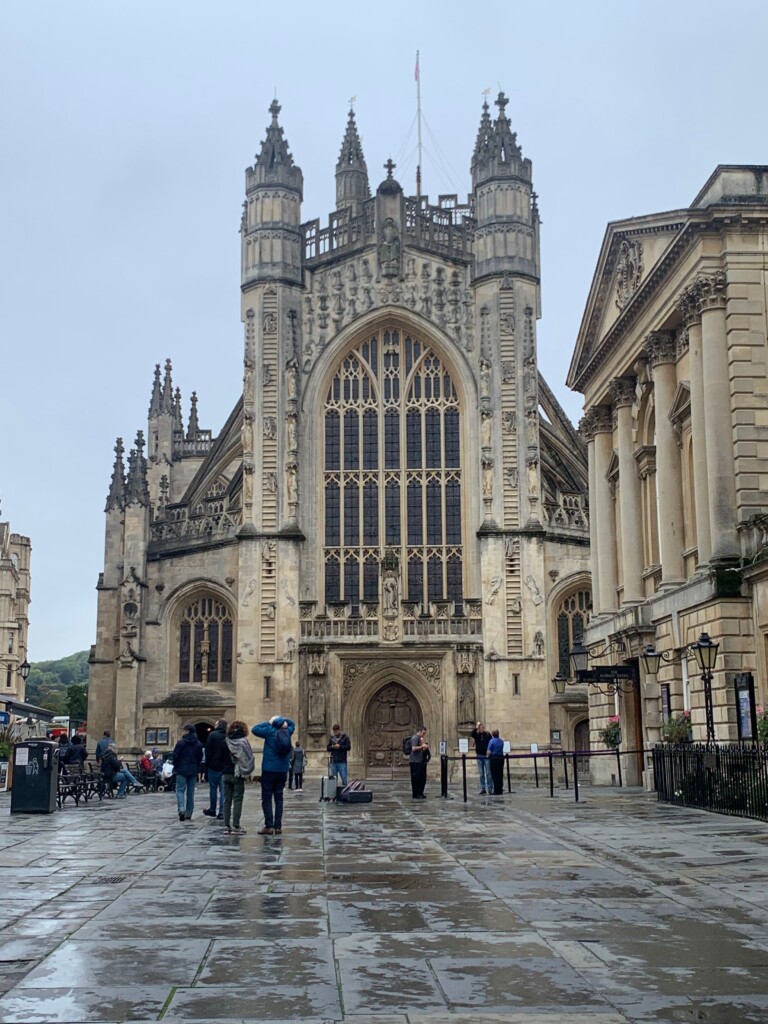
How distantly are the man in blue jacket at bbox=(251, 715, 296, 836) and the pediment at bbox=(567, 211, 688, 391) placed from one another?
13.1 m

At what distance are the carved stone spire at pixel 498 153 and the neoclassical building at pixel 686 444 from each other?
521 inches

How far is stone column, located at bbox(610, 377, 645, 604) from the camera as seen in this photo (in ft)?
94.0

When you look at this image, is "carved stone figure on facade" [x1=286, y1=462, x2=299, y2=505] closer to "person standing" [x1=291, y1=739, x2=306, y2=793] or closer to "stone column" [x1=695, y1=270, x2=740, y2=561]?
"person standing" [x1=291, y1=739, x2=306, y2=793]

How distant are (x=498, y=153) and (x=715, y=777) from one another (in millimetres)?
29624

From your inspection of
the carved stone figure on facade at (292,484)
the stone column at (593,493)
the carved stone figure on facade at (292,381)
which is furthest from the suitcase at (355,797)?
the carved stone figure on facade at (292,381)

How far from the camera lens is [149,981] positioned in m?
6.52

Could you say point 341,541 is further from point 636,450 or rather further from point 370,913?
point 370,913

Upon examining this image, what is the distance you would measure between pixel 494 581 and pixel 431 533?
3103 millimetres

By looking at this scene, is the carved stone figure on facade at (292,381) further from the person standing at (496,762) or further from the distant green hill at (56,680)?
the distant green hill at (56,680)

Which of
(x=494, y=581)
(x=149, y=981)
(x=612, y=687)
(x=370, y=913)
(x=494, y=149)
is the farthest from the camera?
(x=494, y=149)

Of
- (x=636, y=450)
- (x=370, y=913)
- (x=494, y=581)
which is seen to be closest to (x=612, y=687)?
(x=636, y=450)

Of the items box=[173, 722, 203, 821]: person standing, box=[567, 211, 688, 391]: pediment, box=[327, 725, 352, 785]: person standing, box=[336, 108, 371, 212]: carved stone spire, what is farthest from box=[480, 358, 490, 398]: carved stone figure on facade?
box=[173, 722, 203, 821]: person standing

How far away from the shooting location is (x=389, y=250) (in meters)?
43.1

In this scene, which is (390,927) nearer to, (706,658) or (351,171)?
(706,658)
